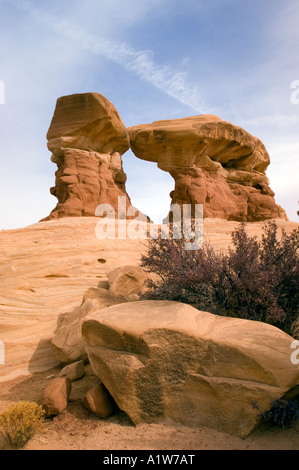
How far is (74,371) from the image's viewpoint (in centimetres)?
390

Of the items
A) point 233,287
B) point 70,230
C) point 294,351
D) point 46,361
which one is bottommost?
point 46,361

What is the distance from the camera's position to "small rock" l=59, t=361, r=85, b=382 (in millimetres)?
3883

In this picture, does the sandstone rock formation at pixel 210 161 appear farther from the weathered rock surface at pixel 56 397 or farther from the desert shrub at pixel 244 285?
the weathered rock surface at pixel 56 397

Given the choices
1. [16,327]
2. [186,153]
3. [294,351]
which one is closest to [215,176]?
[186,153]

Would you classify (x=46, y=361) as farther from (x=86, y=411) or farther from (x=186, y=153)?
(x=186, y=153)

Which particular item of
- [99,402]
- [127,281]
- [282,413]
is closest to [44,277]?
[127,281]

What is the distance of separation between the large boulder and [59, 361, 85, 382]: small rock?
28.3 inches

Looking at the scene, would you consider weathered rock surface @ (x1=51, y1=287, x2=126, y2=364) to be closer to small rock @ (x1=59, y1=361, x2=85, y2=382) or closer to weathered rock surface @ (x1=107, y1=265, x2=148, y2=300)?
small rock @ (x1=59, y1=361, x2=85, y2=382)

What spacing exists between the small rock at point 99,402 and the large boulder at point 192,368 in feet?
0.58

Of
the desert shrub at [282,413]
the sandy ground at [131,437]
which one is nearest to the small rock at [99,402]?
the sandy ground at [131,437]

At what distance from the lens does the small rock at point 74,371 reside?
388 cm

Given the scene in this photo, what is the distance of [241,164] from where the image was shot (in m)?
20.1
